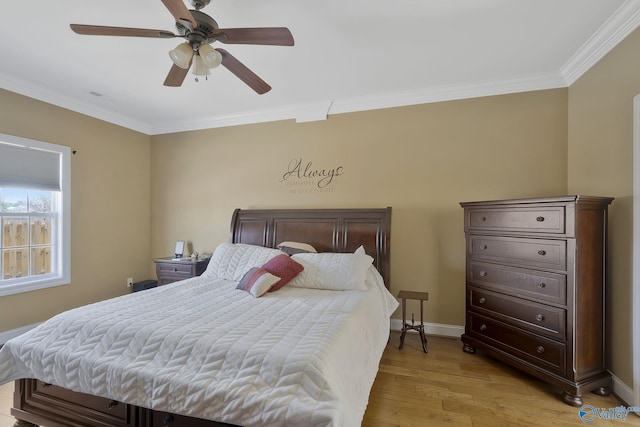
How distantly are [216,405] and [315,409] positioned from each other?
1.52ft

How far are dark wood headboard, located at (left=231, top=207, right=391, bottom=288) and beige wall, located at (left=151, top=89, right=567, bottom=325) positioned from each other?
227 millimetres

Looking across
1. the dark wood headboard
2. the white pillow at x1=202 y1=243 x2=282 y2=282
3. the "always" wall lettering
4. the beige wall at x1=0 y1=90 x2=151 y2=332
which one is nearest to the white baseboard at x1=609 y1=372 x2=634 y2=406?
the dark wood headboard

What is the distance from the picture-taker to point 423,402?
6.57 ft

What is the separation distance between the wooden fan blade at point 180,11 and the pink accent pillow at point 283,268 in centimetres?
182

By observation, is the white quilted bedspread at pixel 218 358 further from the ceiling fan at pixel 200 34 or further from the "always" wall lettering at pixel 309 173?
the "always" wall lettering at pixel 309 173

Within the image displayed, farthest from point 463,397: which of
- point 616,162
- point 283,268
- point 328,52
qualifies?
point 328,52

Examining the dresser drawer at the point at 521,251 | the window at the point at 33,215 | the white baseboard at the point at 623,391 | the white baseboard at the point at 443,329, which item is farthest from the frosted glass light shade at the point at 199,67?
the white baseboard at the point at 623,391

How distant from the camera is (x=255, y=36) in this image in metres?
1.69

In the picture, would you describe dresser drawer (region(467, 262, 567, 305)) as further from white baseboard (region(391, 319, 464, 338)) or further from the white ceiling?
the white ceiling

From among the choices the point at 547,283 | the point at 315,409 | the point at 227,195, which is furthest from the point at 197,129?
the point at 547,283

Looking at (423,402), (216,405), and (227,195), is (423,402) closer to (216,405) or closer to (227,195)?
(216,405)

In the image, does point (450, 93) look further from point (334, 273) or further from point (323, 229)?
point (334, 273)

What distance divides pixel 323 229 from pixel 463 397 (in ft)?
6.40

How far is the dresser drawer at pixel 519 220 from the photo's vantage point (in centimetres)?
209
